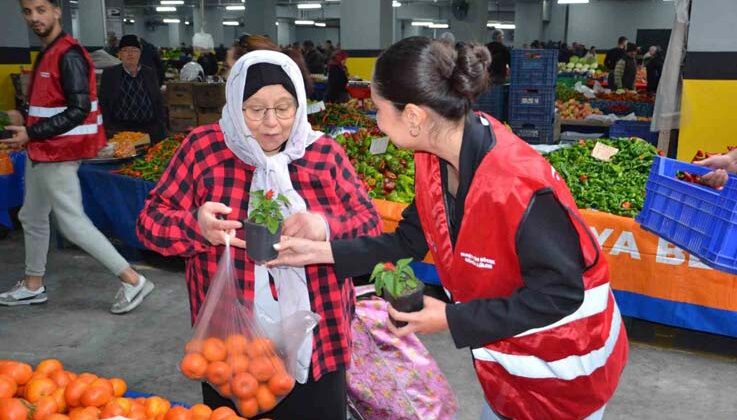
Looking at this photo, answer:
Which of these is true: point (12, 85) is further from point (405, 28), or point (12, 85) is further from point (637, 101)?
point (405, 28)

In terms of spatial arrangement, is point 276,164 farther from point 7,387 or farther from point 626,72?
point 626,72

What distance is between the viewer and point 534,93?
8469 millimetres

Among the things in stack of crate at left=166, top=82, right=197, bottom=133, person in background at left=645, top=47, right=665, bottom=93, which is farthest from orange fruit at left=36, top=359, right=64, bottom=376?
person in background at left=645, top=47, right=665, bottom=93

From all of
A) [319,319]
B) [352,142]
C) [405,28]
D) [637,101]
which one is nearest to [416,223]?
[319,319]

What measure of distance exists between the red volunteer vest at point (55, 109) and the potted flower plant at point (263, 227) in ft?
8.47

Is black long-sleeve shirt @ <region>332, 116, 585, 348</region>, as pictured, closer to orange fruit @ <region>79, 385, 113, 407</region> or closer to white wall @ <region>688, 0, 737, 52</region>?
orange fruit @ <region>79, 385, 113, 407</region>

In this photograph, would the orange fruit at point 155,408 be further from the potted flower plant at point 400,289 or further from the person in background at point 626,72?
the person in background at point 626,72

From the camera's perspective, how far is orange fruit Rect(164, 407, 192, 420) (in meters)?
1.66

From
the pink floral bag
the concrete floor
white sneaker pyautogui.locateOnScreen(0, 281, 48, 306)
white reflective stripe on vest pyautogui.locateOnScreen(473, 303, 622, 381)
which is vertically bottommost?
the concrete floor

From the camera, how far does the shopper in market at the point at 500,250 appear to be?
4.55ft

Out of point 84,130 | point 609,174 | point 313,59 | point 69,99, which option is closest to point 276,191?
point 69,99

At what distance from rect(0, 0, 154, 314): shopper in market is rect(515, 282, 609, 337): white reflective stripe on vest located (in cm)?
319

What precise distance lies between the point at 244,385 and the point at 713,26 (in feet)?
16.6

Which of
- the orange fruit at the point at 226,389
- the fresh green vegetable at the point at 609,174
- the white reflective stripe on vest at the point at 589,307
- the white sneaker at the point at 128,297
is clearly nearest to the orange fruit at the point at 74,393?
the orange fruit at the point at 226,389
